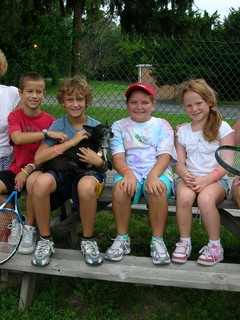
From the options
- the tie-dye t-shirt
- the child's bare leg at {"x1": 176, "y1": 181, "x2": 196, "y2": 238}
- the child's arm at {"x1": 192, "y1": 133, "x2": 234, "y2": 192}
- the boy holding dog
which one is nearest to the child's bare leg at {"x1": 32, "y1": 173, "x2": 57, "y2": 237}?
the boy holding dog

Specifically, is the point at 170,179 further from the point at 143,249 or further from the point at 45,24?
the point at 45,24

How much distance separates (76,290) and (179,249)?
813 millimetres

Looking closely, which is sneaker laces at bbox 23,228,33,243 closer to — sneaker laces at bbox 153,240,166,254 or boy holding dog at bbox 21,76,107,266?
boy holding dog at bbox 21,76,107,266

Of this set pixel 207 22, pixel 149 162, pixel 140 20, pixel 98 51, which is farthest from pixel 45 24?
pixel 149 162

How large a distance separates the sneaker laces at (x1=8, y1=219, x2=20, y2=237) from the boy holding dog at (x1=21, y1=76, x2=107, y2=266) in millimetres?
104

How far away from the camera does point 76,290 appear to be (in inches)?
112

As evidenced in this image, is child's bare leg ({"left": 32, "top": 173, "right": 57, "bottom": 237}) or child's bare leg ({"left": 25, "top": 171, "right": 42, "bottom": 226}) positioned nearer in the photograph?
child's bare leg ({"left": 32, "top": 173, "right": 57, "bottom": 237})

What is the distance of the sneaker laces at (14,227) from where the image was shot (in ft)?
8.89

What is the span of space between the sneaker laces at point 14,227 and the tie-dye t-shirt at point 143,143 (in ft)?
2.71

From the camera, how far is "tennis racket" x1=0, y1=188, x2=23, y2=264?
8.63 ft

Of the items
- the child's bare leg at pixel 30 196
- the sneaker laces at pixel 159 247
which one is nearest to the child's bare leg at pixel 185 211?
the sneaker laces at pixel 159 247

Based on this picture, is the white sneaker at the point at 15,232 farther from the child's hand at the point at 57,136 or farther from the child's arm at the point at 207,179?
the child's arm at the point at 207,179

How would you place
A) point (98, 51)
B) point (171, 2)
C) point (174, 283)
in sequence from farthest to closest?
point (171, 2) → point (98, 51) → point (174, 283)

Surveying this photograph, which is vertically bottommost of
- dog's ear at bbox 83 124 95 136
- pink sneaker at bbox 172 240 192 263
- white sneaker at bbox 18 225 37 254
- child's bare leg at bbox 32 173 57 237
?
white sneaker at bbox 18 225 37 254
